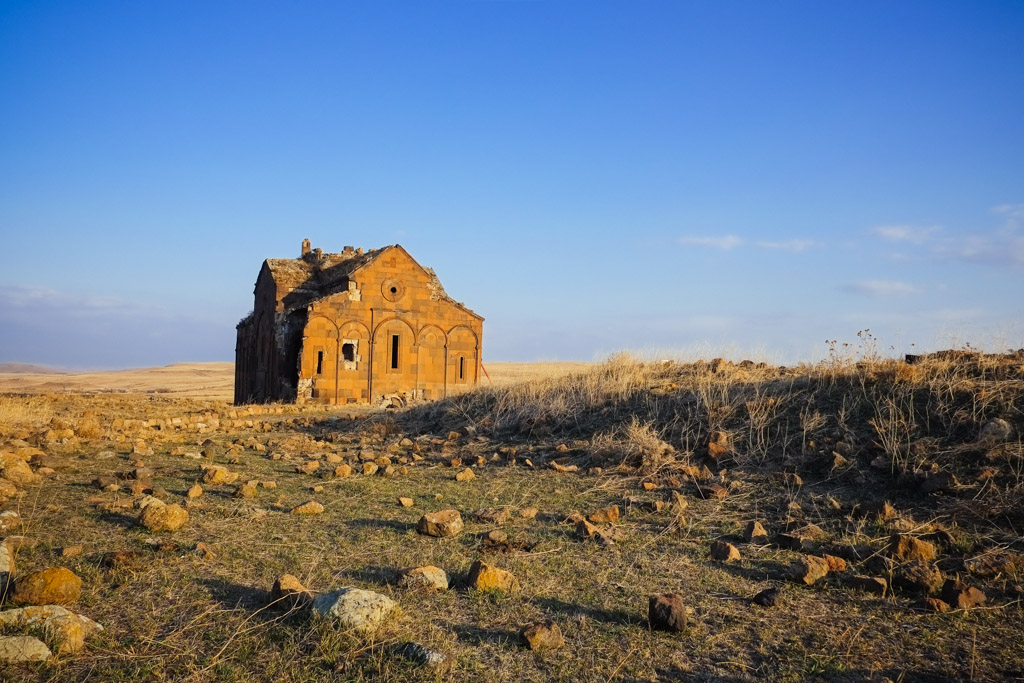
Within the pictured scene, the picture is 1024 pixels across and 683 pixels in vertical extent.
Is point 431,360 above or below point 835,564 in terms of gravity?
above

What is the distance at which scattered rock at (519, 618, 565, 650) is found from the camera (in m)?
3.52

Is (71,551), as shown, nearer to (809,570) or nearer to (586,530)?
(586,530)

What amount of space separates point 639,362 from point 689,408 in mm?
3512

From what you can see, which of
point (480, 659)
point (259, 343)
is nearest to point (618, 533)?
point (480, 659)

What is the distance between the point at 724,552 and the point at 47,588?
14.2 feet

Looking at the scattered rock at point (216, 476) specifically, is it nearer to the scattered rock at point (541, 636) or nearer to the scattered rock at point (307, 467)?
the scattered rock at point (307, 467)

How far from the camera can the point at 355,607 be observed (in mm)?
3658

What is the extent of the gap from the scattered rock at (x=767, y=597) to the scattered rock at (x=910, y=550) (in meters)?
1.24

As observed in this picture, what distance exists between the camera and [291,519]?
19.6 feet

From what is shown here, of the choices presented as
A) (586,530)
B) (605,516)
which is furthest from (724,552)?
(605,516)

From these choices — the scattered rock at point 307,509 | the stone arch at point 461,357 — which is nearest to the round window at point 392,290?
the stone arch at point 461,357

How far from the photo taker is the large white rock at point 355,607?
11.8ft

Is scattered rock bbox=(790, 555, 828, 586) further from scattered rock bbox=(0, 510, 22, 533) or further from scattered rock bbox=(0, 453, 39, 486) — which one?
scattered rock bbox=(0, 453, 39, 486)

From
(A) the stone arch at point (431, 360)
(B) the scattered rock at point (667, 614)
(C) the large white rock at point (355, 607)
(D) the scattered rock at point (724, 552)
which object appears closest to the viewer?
(C) the large white rock at point (355, 607)
